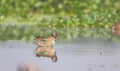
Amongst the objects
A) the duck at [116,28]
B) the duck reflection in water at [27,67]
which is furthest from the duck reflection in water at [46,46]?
the duck at [116,28]

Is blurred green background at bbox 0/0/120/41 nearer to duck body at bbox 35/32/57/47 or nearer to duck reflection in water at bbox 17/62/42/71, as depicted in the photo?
duck body at bbox 35/32/57/47

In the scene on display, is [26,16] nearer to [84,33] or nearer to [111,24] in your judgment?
[84,33]

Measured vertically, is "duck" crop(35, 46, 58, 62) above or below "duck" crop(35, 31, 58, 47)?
below

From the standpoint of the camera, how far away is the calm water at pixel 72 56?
2.15 m

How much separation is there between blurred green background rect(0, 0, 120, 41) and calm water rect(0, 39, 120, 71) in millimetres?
72

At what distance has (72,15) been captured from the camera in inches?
98.2

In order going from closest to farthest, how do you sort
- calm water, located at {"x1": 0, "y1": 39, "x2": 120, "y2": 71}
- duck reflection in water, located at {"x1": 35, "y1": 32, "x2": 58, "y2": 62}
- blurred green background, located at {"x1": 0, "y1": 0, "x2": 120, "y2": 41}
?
calm water, located at {"x1": 0, "y1": 39, "x2": 120, "y2": 71} → duck reflection in water, located at {"x1": 35, "y1": 32, "x2": 58, "y2": 62} → blurred green background, located at {"x1": 0, "y1": 0, "x2": 120, "y2": 41}

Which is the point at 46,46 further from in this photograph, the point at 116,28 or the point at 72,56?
the point at 116,28

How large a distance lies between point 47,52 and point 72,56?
180 mm

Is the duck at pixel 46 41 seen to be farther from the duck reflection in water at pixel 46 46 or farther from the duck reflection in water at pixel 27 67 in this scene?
the duck reflection in water at pixel 27 67

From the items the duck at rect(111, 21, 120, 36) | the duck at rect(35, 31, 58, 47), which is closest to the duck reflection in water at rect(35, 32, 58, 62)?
the duck at rect(35, 31, 58, 47)

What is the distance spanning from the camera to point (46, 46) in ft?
7.66

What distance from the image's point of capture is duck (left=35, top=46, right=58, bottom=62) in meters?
2.24

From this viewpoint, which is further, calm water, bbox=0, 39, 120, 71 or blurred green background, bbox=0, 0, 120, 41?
blurred green background, bbox=0, 0, 120, 41
